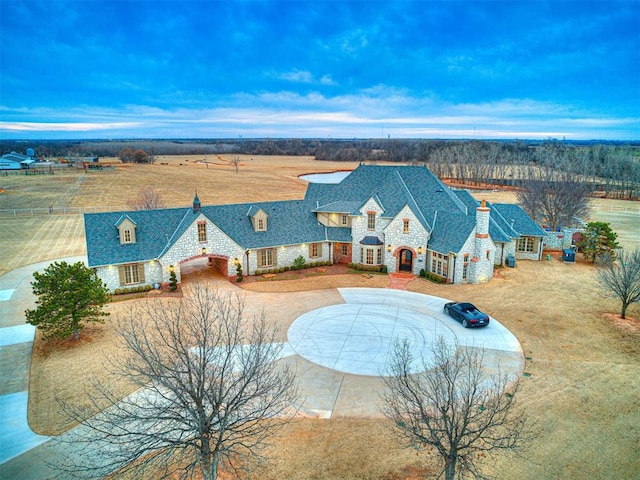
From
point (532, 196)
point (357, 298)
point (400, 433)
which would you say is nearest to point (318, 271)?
point (357, 298)

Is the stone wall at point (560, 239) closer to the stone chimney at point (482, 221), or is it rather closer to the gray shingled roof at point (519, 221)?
the gray shingled roof at point (519, 221)

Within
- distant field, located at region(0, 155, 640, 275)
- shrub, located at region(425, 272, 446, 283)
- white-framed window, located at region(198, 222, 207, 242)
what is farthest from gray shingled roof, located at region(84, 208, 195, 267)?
shrub, located at region(425, 272, 446, 283)

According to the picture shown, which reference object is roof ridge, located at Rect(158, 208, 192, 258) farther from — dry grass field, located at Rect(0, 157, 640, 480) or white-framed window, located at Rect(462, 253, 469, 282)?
white-framed window, located at Rect(462, 253, 469, 282)

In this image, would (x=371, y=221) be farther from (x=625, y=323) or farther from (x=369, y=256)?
(x=625, y=323)

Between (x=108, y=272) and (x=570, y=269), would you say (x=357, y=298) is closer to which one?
(x=108, y=272)

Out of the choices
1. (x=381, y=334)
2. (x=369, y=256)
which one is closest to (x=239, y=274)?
(x=369, y=256)
